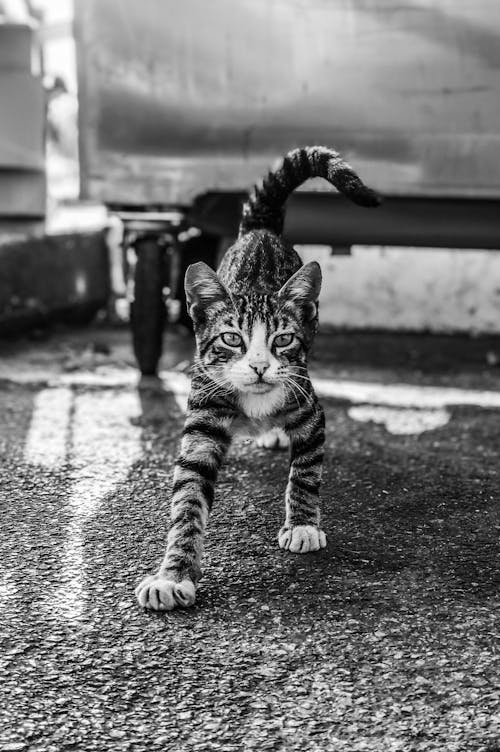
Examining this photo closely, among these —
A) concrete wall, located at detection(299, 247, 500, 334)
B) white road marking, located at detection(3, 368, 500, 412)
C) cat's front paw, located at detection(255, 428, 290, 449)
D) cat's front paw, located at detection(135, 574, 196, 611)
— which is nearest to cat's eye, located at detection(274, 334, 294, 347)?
cat's front paw, located at detection(135, 574, 196, 611)

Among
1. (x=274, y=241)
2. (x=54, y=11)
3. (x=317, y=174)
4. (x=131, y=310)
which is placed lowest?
(x=131, y=310)

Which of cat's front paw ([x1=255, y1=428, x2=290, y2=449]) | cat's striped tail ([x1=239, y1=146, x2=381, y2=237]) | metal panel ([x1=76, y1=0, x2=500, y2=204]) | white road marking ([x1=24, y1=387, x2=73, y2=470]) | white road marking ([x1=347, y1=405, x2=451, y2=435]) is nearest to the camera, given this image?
cat's striped tail ([x1=239, y1=146, x2=381, y2=237])

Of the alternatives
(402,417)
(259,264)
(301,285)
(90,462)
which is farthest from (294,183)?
(402,417)

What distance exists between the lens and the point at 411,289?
16.9ft

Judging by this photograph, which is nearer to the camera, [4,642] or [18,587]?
[4,642]

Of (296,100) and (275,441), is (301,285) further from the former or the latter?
(296,100)

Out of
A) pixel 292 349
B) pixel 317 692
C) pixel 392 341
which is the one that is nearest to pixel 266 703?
pixel 317 692

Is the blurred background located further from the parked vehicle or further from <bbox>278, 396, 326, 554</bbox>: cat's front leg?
<bbox>278, 396, 326, 554</bbox>: cat's front leg

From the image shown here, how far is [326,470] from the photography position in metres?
2.77

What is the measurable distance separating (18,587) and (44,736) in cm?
56

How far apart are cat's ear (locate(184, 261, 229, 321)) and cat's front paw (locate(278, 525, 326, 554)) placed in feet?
1.72

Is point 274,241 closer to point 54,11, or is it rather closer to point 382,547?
point 382,547

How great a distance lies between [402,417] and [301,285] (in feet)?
4.43

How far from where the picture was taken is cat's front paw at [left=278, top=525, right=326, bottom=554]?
2105 mm
